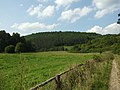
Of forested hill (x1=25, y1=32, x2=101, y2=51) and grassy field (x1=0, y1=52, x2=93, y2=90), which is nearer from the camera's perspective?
grassy field (x1=0, y1=52, x2=93, y2=90)

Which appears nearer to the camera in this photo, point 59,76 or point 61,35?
point 59,76

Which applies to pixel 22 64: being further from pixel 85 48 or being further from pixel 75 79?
pixel 85 48

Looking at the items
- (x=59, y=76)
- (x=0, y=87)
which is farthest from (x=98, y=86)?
(x=0, y=87)

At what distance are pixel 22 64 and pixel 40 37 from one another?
16594cm

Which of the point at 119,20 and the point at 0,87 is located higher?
the point at 119,20

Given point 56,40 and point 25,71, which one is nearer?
point 25,71

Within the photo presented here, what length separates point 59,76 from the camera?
11.7m

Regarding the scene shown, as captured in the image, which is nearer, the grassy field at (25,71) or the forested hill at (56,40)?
the grassy field at (25,71)

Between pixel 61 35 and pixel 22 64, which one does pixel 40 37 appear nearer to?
pixel 61 35

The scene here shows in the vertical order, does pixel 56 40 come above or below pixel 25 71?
below

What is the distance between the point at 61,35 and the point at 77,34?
11198 mm

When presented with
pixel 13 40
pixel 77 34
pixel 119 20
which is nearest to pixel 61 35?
pixel 77 34

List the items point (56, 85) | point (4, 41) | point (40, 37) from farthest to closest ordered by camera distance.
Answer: point (40, 37)
point (4, 41)
point (56, 85)

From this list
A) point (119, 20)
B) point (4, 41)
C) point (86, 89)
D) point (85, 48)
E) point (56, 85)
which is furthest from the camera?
point (85, 48)
